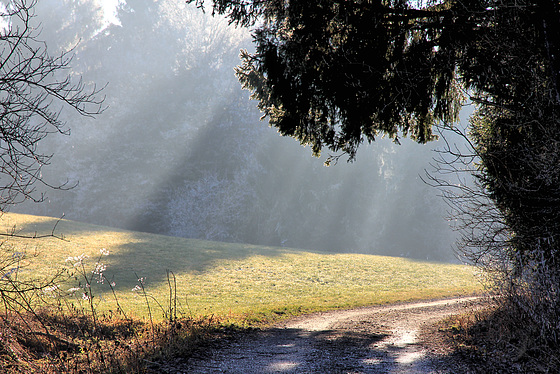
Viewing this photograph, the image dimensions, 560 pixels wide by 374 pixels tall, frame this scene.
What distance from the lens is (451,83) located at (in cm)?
959

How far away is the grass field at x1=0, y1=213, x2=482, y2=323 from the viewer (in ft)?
47.3

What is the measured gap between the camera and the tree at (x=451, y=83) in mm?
6391

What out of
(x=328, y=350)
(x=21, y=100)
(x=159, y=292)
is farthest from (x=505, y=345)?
(x=159, y=292)

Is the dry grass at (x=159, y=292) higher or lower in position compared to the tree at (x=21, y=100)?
lower

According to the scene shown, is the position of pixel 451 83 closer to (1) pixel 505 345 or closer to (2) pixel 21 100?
(1) pixel 505 345

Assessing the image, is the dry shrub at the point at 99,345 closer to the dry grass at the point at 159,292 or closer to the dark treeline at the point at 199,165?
the dry grass at the point at 159,292

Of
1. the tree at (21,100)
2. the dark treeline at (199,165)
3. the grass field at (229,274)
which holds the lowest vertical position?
the grass field at (229,274)

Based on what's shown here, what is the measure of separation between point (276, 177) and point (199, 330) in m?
42.1

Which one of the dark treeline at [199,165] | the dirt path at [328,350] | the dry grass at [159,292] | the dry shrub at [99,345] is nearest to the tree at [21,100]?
the dry grass at [159,292]

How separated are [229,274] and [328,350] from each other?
15000mm

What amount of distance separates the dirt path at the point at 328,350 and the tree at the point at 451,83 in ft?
7.79

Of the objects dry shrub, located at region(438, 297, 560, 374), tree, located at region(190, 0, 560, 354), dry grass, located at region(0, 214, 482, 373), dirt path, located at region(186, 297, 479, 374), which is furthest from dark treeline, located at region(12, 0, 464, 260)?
dry shrub, located at region(438, 297, 560, 374)

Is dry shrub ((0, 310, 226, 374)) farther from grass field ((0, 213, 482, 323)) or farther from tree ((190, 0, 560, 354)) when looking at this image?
tree ((190, 0, 560, 354))

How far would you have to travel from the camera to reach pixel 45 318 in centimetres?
806
